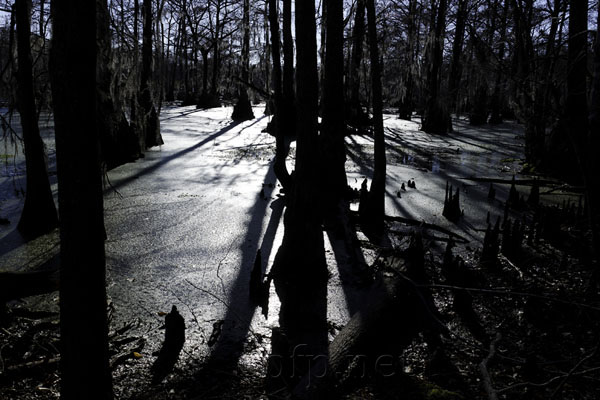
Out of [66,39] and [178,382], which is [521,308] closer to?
[178,382]

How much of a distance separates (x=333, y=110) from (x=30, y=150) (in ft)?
13.4

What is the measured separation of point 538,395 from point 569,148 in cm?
866

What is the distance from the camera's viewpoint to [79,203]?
7.32ft

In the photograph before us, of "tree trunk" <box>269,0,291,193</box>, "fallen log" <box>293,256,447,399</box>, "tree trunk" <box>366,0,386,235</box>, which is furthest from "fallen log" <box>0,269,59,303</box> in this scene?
"tree trunk" <box>366,0,386,235</box>

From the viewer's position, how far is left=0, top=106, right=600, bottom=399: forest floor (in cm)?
326

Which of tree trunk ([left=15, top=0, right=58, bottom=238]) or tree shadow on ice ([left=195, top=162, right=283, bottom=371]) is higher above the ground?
tree trunk ([left=15, top=0, right=58, bottom=238])

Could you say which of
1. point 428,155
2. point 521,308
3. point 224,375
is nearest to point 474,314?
point 521,308

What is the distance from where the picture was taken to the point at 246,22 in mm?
9555

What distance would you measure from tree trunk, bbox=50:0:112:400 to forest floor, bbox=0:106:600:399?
82cm

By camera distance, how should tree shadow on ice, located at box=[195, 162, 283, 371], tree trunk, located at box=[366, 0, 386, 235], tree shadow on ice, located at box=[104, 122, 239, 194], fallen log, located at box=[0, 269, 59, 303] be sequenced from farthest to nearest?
tree shadow on ice, located at box=[104, 122, 239, 194] → tree trunk, located at box=[366, 0, 386, 235] → fallen log, located at box=[0, 269, 59, 303] → tree shadow on ice, located at box=[195, 162, 283, 371]

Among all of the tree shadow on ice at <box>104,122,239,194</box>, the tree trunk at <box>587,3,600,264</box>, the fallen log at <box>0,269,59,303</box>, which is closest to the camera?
the fallen log at <box>0,269,59,303</box>

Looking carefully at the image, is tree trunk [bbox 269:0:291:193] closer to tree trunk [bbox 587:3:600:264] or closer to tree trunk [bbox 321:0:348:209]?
tree trunk [bbox 321:0:348:209]

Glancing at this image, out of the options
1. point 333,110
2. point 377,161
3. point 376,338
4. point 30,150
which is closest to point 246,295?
point 376,338

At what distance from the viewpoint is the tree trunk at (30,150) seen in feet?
18.9
